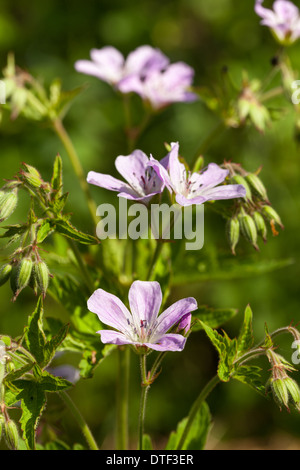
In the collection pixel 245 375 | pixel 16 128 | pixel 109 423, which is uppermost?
pixel 16 128

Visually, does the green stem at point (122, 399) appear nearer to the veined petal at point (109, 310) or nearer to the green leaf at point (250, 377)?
the veined petal at point (109, 310)

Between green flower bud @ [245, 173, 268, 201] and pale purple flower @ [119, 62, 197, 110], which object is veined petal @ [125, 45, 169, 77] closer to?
pale purple flower @ [119, 62, 197, 110]

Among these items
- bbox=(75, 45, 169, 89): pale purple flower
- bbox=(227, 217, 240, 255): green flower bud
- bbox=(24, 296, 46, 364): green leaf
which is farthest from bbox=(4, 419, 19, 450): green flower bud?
bbox=(75, 45, 169, 89): pale purple flower

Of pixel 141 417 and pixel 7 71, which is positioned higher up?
pixel 7 71

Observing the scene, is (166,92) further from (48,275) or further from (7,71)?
(48,275)

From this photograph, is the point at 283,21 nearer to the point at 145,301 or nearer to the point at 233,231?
the point at 233,231

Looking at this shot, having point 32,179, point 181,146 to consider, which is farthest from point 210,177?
point 181,146

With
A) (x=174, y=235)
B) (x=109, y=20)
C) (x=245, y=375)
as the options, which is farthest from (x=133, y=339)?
(x=109, y=20)
